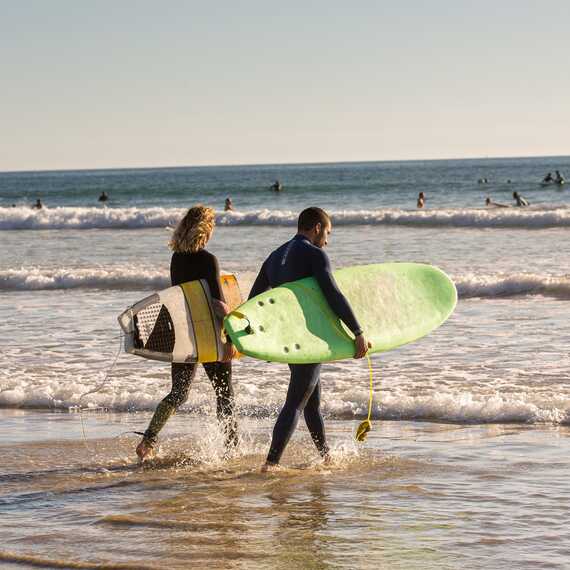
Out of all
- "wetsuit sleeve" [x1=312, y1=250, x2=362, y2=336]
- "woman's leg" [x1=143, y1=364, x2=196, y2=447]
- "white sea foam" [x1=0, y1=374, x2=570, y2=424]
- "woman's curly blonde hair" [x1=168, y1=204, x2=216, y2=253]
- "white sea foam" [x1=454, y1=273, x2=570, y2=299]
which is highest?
"woman's curly blonde hair" [x1=168, y1=204, x2=216, y2=253]

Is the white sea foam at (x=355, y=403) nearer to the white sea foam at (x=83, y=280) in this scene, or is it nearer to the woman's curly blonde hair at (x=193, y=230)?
the woman's curly blonde hair at (x=193, y=230)

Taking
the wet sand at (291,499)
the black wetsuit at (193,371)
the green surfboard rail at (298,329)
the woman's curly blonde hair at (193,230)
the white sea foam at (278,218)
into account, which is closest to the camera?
the wet sand at (291,499)

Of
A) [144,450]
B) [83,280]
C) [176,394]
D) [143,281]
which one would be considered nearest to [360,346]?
[176,394]

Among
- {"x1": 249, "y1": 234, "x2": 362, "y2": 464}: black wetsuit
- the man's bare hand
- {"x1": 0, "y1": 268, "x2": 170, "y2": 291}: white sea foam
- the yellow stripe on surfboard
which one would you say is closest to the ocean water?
{"x1": 249, "y1": 234, "x2": 362, "y2": 464}: black wetsuit

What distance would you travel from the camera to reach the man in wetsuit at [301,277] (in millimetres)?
5996

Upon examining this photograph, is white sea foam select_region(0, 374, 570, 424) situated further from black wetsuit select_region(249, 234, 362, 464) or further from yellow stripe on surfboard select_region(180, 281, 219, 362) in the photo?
yellow stripe on surfboard select_region(180, 281, 219, 362)

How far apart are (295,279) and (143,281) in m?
12.5

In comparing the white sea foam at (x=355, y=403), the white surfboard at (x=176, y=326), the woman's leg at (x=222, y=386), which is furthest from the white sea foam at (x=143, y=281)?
the white surfboard at (x=176, y=326)

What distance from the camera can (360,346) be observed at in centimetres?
607

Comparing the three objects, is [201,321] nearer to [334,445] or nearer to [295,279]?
[295,279]

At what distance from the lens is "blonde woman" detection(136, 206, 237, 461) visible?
6.48m

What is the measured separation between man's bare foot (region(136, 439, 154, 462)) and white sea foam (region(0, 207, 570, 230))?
23332 mm

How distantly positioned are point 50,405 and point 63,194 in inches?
2905

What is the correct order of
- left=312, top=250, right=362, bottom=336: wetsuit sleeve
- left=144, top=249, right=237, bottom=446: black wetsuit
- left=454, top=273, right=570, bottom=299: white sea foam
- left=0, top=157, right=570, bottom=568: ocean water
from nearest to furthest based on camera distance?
left=0, top=157, right=570, bottom=568: ocean water
left=312, top=250, right=362, bottom=336: wetsuit sleeve
left=144, top=249, right=237, bottom=446: black wetsuit
left=454, top=273, right=570, bottom=299: white sea foam
